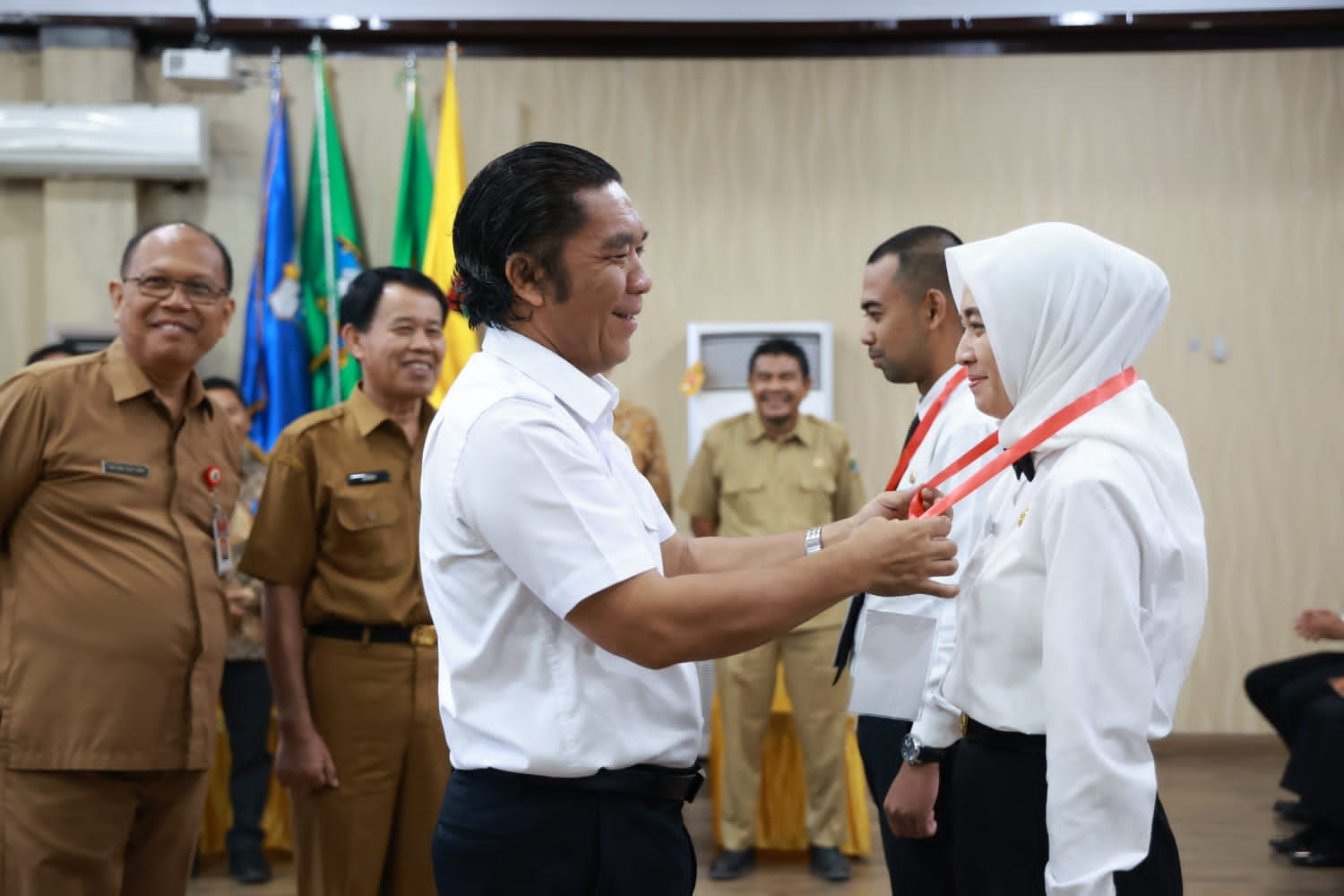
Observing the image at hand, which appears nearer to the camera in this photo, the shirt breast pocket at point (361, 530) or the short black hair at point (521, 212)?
the short black hair at point (521, 212)

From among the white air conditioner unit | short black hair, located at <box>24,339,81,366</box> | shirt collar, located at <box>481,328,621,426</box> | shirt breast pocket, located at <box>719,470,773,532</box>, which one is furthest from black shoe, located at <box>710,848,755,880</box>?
the white air conditioner unit

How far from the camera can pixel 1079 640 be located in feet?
4.74

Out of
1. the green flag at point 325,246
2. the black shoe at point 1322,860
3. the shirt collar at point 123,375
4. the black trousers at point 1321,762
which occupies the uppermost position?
the green flag at point 325,246

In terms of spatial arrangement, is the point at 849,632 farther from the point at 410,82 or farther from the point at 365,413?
the point at 410,82

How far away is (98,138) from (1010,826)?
5039 millimetres

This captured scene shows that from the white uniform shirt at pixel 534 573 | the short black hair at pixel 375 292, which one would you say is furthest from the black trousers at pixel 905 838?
the short black hair at pixel 375 292

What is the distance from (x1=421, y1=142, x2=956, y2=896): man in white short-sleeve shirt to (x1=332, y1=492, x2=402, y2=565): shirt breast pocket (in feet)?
4.06

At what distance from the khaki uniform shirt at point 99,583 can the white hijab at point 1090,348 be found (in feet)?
5.39

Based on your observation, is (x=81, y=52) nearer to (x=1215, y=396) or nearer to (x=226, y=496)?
(x=226, y=496)

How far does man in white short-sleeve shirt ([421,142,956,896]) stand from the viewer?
1.43m

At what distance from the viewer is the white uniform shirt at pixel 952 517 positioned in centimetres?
219

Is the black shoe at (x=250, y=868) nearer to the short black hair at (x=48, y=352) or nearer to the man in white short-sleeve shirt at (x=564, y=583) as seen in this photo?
the short black hair at (x=48, y=352)

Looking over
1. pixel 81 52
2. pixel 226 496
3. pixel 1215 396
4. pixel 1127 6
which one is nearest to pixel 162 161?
pixel 81 52

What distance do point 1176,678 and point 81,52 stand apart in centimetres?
552
